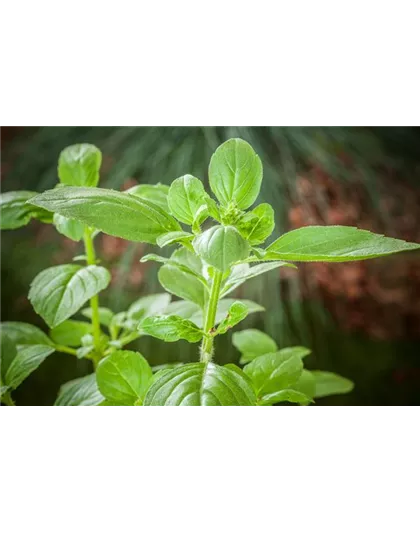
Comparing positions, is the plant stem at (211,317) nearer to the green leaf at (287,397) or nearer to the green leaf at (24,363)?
the green leaf at (287,397)

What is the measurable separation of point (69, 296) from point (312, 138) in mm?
386

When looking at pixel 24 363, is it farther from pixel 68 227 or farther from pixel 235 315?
pixel 235 315

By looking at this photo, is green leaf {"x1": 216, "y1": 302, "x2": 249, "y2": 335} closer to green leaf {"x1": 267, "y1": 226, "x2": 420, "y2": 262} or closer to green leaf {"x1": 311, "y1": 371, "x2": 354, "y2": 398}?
green leaf {"x1": 267, "y1": 226, "x2": 420, "y2": 262}

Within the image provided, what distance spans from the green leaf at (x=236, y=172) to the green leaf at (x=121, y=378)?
0.21 metres

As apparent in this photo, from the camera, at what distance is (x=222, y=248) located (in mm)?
425

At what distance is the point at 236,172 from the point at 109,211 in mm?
133

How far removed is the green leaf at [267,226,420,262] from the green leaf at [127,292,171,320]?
0.82 feet

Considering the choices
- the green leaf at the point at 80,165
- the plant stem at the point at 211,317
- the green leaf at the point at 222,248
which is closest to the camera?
the green leaf at the point at 222,248

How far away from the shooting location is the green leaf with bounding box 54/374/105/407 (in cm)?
62

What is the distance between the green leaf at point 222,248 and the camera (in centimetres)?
42

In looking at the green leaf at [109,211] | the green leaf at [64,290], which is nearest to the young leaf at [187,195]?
the green leaf at [109,211]

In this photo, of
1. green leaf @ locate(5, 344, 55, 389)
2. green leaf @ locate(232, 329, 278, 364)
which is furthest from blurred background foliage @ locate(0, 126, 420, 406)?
green leaf @ locate(5, 344, 55, 389)

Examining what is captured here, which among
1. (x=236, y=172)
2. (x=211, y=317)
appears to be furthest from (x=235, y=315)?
(x=236, y=172)
